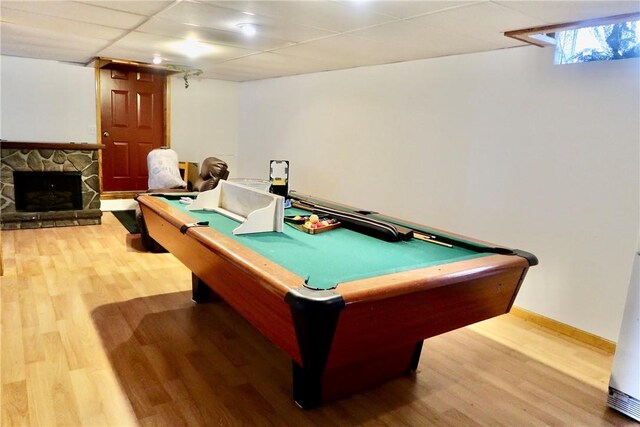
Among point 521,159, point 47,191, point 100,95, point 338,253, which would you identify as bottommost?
point 47,191

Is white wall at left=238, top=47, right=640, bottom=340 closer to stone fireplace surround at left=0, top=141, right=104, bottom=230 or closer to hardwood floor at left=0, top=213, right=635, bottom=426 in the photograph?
hardwood floor at left=0, top=213, right=635, bottom=426

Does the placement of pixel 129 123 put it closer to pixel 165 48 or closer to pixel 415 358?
Answer: pixel 165 48

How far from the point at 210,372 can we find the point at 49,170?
436 cm

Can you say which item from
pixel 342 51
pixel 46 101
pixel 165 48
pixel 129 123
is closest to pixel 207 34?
pixel 165 48

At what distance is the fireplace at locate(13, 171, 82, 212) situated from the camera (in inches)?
217

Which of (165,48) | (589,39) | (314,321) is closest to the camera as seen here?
(314,321)

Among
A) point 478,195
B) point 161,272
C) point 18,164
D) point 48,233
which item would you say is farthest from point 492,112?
point 18,164

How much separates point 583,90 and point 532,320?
66.5 inches

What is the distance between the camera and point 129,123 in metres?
6.68

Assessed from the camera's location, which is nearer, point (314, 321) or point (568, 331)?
point (314, 321)

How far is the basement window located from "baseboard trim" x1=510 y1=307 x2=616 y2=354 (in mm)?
1824

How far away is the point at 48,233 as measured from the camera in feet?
17.4

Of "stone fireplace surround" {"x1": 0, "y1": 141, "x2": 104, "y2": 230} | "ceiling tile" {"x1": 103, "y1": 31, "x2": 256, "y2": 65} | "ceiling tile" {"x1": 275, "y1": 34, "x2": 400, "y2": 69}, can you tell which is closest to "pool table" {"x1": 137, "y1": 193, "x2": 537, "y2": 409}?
"ceiling tile" {"x1": 275, "y1": 34, "x2": 400, "y2": 69}

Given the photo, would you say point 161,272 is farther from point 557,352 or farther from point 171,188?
point 557,352
